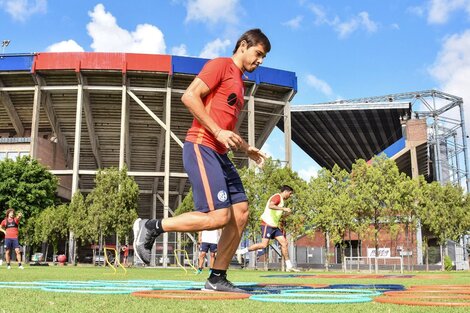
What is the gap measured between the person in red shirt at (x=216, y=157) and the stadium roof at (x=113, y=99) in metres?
33.8

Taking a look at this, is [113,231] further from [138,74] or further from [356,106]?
[356,106]

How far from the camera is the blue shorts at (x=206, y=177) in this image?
441cm

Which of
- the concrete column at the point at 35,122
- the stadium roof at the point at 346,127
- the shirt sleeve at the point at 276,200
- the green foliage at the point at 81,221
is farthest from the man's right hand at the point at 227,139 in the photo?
the stadium roof at the point at 346,127

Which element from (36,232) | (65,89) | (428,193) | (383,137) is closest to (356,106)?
(383,137)

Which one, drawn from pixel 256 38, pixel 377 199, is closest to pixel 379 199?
pixel 377 199

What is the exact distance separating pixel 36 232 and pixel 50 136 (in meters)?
15.1

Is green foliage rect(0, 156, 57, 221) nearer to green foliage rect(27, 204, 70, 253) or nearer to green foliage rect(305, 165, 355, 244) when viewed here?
green foliage rect(27, 204, 70, 253)

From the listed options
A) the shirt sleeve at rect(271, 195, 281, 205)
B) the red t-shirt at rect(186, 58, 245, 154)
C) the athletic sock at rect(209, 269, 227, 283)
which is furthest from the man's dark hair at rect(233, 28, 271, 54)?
the shirt sleeve at rect(271, 195, 281, 205)

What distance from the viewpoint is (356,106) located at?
4950cm

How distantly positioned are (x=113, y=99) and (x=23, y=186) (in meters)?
10.0

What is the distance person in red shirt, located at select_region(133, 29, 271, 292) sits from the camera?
173 inches

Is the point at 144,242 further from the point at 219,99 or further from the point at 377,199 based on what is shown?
the point at 377,199

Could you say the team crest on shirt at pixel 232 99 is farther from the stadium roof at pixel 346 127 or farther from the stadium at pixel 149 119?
the stadium roof at pixel 346 127

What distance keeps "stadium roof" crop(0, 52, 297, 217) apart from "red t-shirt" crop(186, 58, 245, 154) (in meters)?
33.8
